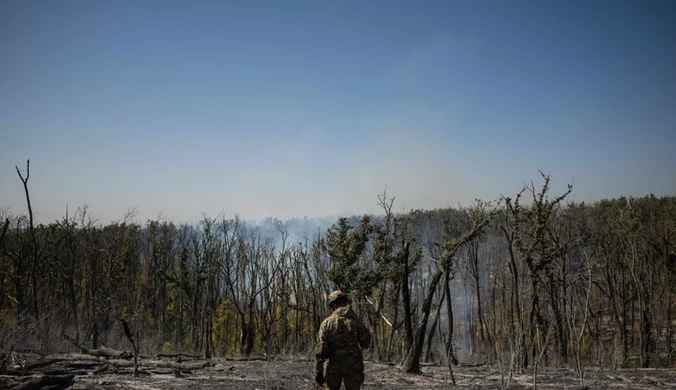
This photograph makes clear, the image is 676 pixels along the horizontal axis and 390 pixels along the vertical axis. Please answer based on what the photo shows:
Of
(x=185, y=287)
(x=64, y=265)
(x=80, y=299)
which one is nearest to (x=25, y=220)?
(x=64, y=265)

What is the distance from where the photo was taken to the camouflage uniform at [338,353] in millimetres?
8461

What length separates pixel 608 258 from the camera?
30.8 meters

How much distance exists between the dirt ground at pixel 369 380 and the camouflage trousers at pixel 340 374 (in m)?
4.22

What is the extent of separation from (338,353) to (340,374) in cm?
37

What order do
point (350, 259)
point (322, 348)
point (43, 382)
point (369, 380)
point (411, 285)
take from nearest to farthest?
point (322, 348), point (43, 382), point (369, 380), point (350, 259), point (411, 285)

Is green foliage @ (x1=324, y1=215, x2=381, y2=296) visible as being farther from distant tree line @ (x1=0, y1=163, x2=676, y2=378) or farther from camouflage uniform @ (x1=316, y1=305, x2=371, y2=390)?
camouflage uniform @ (x1=316, y1=305, x2=371, y2=390)

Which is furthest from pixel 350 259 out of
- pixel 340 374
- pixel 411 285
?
pixel 340 374

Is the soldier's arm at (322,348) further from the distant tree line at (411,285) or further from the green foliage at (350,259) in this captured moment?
the green foliage at (350,259)

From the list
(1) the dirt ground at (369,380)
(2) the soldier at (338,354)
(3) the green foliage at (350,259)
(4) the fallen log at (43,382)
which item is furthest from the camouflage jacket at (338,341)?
(3) the green foliage at (350,259)

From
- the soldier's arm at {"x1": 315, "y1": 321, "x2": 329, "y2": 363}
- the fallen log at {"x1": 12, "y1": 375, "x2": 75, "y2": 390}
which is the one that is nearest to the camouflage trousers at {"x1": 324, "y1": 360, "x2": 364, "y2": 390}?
the soldier's arm at {"x1": 315, "y1": 321, "x2": 329, "y2": 363}

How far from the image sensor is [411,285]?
37281 millimetres

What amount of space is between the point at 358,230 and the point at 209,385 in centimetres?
1573

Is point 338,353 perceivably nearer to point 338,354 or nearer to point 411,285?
point 338,354

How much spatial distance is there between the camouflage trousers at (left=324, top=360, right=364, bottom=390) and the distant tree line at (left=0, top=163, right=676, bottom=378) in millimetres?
5480
